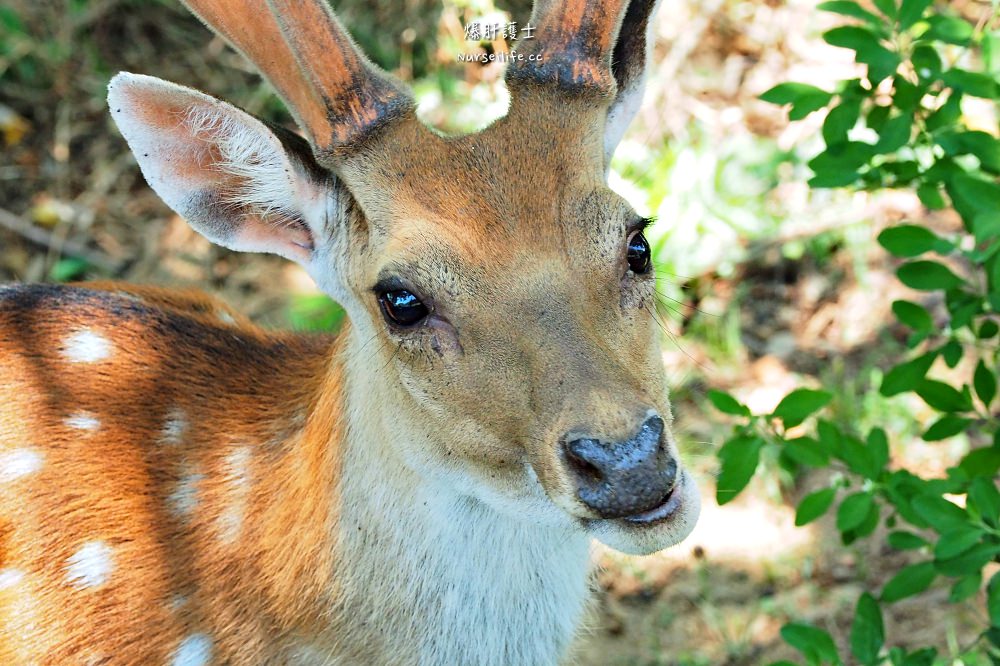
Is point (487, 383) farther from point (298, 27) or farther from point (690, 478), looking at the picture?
point (298, 27)

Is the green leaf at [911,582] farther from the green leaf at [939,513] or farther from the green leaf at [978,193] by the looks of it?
the green leaf at [978,193]

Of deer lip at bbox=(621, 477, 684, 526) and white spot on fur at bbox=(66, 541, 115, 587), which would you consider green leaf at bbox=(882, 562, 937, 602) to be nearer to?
deer lip at bbox=(621, 477, 684, 526)

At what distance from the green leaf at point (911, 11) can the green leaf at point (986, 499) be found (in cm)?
112

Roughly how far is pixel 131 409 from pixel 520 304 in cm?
127

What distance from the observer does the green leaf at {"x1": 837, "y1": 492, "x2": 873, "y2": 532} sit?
120 inches

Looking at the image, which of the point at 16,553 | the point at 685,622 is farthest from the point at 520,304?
the point at 685,622

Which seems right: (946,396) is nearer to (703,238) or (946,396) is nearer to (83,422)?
(703,238)

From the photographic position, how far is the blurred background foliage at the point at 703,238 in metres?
4.21

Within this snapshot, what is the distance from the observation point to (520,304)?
2504 millimetres

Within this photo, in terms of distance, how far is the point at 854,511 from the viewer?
3053 millimetres

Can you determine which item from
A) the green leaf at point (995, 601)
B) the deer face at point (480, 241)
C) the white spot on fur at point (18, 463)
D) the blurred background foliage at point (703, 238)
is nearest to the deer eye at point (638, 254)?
the deer face at point (480, 241)

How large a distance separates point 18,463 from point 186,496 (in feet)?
1.44

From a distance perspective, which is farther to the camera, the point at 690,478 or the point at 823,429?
the point at 823,429

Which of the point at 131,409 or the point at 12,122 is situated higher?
the point at 131,409
